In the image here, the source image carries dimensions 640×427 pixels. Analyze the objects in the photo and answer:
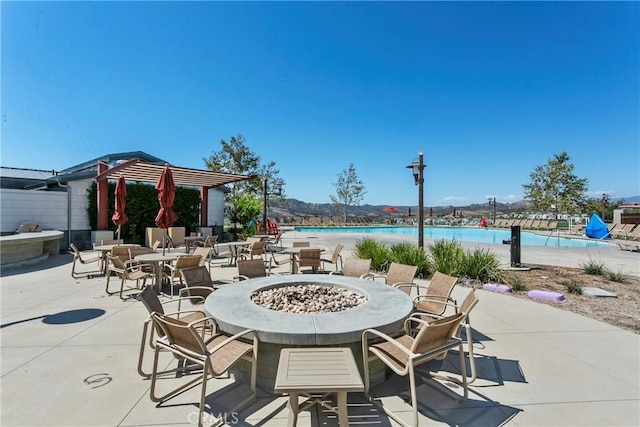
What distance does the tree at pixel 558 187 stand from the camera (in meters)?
23.8

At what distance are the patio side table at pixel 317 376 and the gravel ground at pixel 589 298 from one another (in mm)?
4746

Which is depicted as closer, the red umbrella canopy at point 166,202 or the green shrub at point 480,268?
the red umbrella canopy at point 166,202

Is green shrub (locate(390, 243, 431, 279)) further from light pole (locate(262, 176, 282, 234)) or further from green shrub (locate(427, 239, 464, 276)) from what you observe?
light pole (locate(262, 176, 282, 234))

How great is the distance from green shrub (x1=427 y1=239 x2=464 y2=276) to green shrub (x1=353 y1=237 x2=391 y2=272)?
1.20 metres

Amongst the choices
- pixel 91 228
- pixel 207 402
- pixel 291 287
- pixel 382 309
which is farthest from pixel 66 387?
pixel 91 228

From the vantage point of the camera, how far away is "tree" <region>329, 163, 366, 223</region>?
35.0m

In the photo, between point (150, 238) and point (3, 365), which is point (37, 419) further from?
point (150, 238)

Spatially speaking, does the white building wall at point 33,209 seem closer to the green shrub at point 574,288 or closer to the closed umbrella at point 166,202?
the closed umbrella at point 166,202

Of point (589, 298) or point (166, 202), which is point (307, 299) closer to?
point (166, 202)

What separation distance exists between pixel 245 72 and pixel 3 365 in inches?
449

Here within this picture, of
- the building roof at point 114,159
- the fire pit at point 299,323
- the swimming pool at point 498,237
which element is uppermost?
the building roof at point 114,159

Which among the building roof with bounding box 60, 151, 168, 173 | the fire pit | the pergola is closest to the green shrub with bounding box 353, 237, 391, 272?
the fire pit

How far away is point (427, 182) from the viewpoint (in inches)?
378

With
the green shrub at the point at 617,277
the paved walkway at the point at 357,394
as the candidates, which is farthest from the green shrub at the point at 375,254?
the green shrub at the point at 617,277
